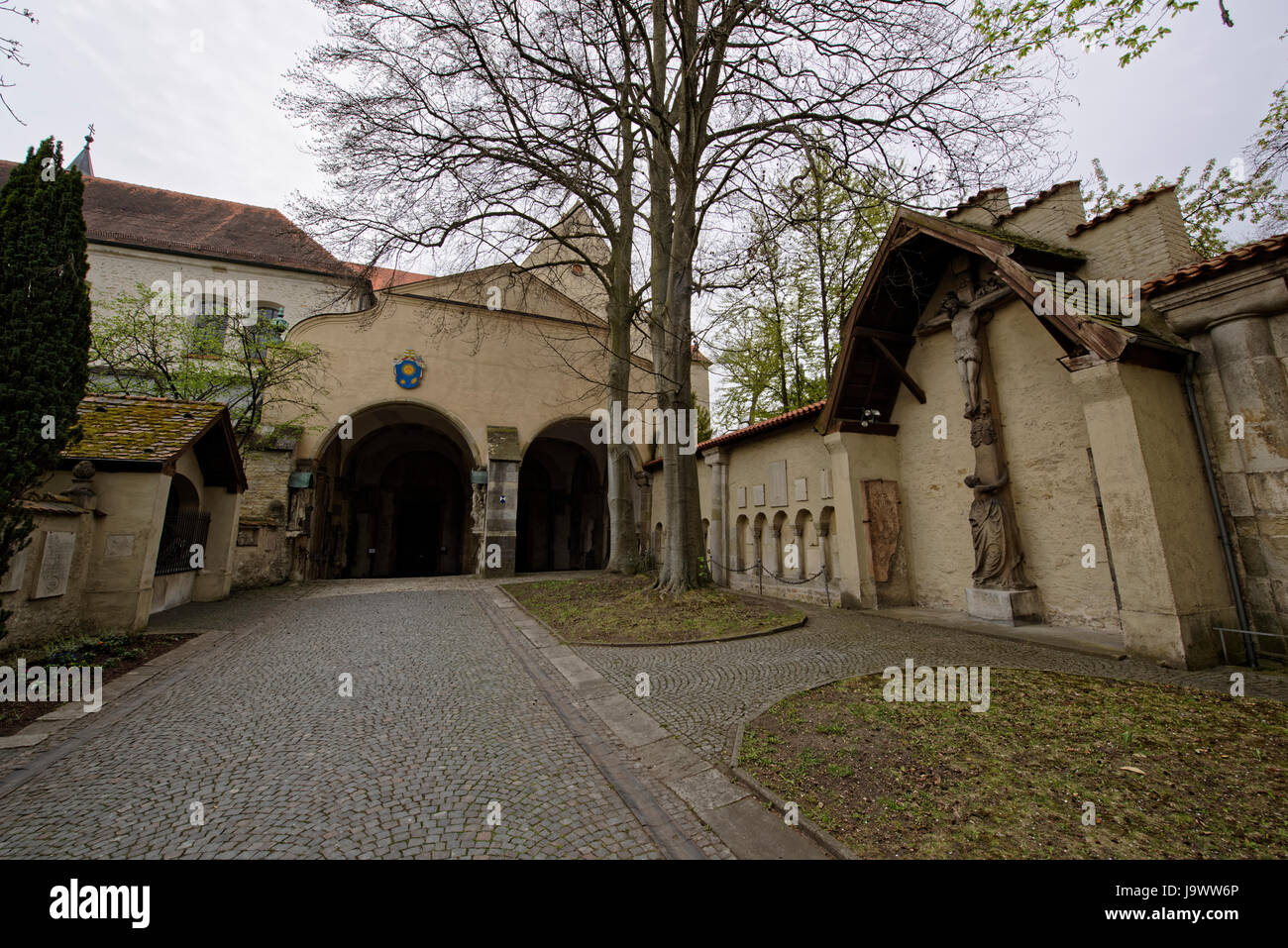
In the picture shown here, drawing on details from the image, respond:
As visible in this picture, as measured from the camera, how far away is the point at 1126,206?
6.50m

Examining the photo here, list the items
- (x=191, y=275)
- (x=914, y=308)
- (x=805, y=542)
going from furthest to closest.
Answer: (x=191, y=275) → (x=805, y=542) → (x=914, y=308)

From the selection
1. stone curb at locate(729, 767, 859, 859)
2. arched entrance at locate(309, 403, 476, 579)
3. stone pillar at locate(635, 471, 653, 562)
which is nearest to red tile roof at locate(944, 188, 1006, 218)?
stone curb at locate(729, 767, 859, 859)

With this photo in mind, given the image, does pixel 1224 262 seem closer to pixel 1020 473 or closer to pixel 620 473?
pixel 1020 473

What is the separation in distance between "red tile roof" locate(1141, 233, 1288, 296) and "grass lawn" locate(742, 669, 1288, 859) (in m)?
4.13

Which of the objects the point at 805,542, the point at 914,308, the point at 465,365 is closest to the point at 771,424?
the point at 805,542

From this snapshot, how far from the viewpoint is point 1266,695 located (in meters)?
4.21

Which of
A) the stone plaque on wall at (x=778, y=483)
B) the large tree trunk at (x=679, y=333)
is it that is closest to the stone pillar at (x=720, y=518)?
the stone plaque on wall at (x=778, y=483)

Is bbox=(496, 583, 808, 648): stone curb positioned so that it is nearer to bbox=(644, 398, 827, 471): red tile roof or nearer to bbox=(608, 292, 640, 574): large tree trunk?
bbox=(644, 398, 827, 471): red tile roof

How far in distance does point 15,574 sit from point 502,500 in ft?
37.9

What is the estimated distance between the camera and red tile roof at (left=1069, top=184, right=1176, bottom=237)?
6254mm

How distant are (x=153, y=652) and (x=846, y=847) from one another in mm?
8177

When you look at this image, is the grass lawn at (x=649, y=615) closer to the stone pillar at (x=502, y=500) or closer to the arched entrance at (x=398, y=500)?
the stone pillar at (x=502, y=500)

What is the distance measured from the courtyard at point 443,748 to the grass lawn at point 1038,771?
35 cm

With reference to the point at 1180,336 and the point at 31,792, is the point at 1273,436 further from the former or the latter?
the point at 31,792
